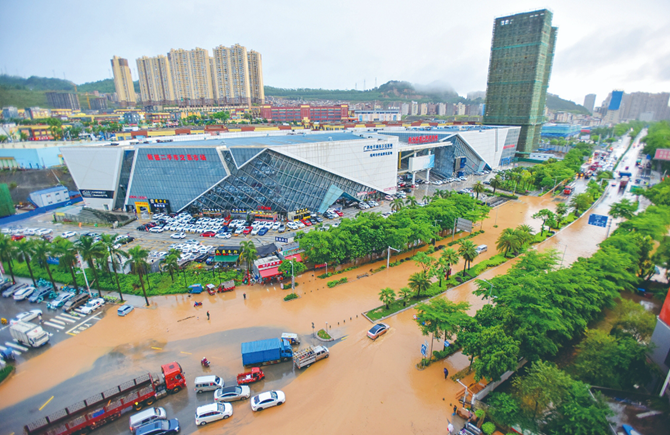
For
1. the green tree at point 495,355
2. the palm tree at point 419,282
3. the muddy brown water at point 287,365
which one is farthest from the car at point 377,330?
the green tree at point 495,355

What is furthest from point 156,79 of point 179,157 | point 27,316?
point 27,316

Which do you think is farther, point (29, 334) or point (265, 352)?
point (29, 334)

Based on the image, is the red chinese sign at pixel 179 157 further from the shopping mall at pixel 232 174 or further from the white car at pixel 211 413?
the white car at pixel 211 413

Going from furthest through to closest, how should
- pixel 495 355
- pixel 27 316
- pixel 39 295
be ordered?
1. pixel 39 295
2. pixel 27 316
3. pixel 495 355

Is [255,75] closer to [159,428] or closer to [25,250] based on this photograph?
[25,250]

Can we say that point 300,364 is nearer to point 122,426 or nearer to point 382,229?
point 122,426

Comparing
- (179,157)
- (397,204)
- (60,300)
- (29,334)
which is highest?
(179,157)

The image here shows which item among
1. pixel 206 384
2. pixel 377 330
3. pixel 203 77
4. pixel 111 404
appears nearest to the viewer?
pixel 111 404

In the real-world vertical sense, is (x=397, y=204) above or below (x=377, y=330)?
above
